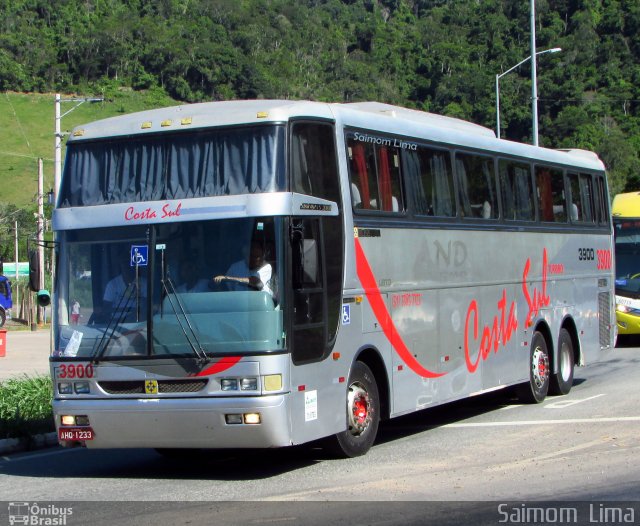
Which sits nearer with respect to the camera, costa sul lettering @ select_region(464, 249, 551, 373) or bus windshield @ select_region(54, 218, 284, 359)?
bus windshield @ select_region(54, 218, 284, 359)

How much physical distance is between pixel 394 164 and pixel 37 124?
113581 millimetres

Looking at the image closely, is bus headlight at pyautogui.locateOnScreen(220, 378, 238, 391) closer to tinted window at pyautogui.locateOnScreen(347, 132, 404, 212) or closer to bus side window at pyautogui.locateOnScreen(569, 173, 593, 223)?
tinted window at pyautogui.locateOnScreen(347, 132, 404, 212)

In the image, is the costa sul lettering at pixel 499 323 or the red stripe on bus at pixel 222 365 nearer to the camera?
the red stripe on bus at pixel 222 365

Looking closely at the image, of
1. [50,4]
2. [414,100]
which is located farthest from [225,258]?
[50,4]

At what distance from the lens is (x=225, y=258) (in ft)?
33.2

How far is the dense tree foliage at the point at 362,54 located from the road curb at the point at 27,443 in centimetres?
7853

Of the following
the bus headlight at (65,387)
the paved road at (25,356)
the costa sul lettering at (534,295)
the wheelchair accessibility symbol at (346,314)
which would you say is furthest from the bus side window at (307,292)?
the paved road at (25,356)

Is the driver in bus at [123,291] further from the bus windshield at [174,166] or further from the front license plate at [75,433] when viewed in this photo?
the front license plate at [75,433]

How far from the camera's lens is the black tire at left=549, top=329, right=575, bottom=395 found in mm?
16672

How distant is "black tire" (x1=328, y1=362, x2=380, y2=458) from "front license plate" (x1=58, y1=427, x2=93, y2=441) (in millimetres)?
2339

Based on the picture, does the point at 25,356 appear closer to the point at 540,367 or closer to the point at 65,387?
the point at 540,367

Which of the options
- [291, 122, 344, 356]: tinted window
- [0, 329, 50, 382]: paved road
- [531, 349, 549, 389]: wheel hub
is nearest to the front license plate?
[291, 122, 344, 356]: tinted window

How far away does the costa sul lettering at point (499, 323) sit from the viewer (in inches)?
551

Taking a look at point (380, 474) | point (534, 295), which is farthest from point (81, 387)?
point (534, 295)
